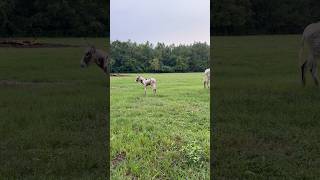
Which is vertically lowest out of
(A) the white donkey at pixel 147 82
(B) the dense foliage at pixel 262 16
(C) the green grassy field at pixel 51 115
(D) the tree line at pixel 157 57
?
(C) the green grassy field at pixel 51 115

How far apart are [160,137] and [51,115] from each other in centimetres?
254

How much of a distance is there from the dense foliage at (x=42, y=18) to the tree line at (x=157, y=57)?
2854 mm

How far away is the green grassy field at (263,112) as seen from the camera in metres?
4.32

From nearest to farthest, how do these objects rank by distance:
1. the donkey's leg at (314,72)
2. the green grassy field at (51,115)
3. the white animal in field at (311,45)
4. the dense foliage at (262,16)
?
1. the green grassy field at (51,115)
2. the dense foliage at (262,16)
3. the donkey's leg at (314,72)
4. the white animal in field at (311,45)

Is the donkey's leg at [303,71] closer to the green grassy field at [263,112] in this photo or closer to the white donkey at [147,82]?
the green grassy field at [263,112]

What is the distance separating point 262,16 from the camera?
6.46m

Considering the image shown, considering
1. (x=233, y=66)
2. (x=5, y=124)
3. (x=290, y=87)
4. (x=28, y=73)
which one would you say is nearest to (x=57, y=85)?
Answer: (x=28, y=73)

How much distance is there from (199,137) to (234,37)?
295 centimetres

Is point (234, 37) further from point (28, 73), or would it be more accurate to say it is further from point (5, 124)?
point (28, 73)

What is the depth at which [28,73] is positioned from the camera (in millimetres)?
7941

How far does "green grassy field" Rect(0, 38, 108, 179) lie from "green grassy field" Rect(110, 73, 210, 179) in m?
0.61

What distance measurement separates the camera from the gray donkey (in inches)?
223

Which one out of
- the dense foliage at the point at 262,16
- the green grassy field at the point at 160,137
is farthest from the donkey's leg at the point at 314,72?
the green grassy field at the point at 160,137

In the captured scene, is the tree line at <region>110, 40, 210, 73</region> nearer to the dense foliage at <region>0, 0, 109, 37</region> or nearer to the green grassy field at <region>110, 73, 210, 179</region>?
the green grassy field at <region>110, 73, 210, 179</region>
